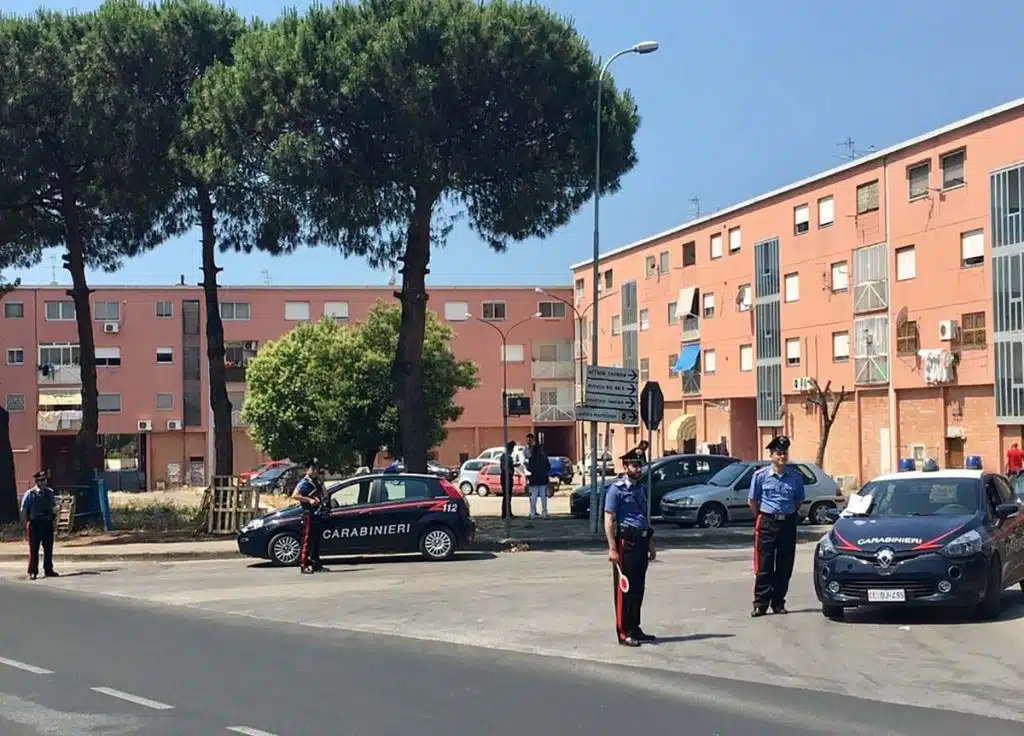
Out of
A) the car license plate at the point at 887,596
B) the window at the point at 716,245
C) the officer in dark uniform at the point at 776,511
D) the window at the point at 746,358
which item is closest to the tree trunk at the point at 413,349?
the officer in dark uniform at the point at 776,511

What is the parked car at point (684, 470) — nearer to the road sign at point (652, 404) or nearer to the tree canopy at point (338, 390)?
the road sign at point (652, 404)

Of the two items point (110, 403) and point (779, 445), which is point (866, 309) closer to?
point (779, 445)

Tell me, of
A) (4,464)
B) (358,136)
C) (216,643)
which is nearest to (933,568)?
(216,643)

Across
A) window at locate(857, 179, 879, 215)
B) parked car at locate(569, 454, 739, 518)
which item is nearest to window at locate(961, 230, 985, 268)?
window at locate(857, 179, 879, 215)

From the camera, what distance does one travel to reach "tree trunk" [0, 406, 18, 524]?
30156 mm

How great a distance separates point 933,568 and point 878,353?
1437 inches

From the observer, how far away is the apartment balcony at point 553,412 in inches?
3162

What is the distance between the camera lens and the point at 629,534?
471 inches

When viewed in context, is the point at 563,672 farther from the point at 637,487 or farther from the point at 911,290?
the point at 911,290

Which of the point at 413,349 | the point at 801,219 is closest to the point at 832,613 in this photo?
the point at 413,349

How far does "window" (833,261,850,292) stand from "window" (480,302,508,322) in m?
32.9

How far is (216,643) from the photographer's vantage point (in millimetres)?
12828

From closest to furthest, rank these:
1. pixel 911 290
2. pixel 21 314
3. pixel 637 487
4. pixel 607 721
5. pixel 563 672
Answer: pixel 607 721
pixel 563 672
pixel 637 487
pixel 911 290
pixel 21 314

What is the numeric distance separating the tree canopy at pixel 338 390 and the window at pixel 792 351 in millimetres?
15832
